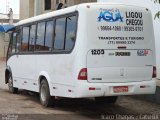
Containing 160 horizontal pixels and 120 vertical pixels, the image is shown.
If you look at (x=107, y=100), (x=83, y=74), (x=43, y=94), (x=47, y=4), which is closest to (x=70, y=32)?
(x=83, y=74)

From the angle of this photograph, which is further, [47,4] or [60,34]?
[47,4]

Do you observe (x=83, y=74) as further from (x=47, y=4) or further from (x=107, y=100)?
(x=47, y=4)

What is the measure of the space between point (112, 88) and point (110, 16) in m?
1.81

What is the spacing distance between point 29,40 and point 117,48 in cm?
408

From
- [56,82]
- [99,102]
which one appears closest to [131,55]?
[56,82]

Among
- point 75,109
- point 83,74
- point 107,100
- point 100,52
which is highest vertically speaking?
point 100,52

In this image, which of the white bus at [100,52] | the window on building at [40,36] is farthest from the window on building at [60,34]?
the window on building at [40,36]

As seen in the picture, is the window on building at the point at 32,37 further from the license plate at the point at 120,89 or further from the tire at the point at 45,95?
the license plate at the point at 120,89

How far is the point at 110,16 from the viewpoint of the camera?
11.4 metres

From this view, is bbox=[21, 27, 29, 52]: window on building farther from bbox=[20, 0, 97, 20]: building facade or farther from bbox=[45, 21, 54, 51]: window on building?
bbox=[20, 0, 97, 20]: building facade

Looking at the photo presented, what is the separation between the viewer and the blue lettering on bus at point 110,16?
1130cm

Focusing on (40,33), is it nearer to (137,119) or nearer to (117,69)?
(117,69)

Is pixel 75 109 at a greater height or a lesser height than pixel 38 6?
lesser

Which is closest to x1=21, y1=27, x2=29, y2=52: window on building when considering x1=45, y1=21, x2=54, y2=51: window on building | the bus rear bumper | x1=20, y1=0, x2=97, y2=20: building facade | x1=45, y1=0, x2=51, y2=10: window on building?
x1=45, y1=21, x2=54, y2=51: window on building
